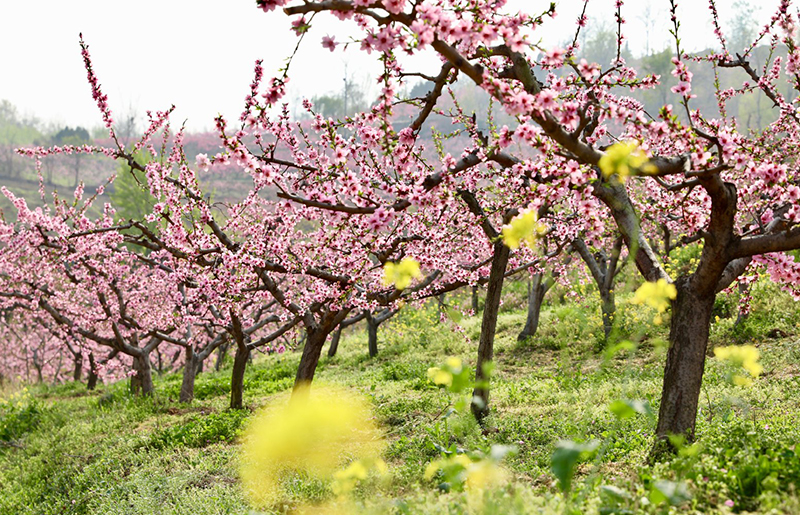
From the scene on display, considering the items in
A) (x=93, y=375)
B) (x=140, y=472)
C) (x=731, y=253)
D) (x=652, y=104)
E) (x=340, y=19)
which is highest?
(x=652, y=104)

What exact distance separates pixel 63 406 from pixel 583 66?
14091mm

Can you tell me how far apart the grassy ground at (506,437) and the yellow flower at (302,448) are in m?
0.20

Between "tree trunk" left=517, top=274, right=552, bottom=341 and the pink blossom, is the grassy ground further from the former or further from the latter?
the pink blossom

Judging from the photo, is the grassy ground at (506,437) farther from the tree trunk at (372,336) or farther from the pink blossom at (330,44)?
the pink blossom at (330,44)

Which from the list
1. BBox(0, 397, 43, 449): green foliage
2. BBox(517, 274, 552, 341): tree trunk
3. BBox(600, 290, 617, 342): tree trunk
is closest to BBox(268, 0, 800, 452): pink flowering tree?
BBox(600, 290, 617, 342): tree trunk

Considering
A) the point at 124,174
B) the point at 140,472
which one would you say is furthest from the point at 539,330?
the point at 124,174

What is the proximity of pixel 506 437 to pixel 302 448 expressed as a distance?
2402 mm

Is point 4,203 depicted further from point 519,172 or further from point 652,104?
point 652,104

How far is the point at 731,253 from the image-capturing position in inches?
155

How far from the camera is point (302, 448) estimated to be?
6344 millimetres

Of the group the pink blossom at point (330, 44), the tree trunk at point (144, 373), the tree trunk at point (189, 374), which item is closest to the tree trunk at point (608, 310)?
the tree trunk at point (189, 374)

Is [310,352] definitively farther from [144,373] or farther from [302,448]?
[144,373]

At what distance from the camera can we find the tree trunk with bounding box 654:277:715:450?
4156 millimetres

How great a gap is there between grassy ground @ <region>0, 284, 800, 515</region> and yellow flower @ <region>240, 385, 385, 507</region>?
20cm
